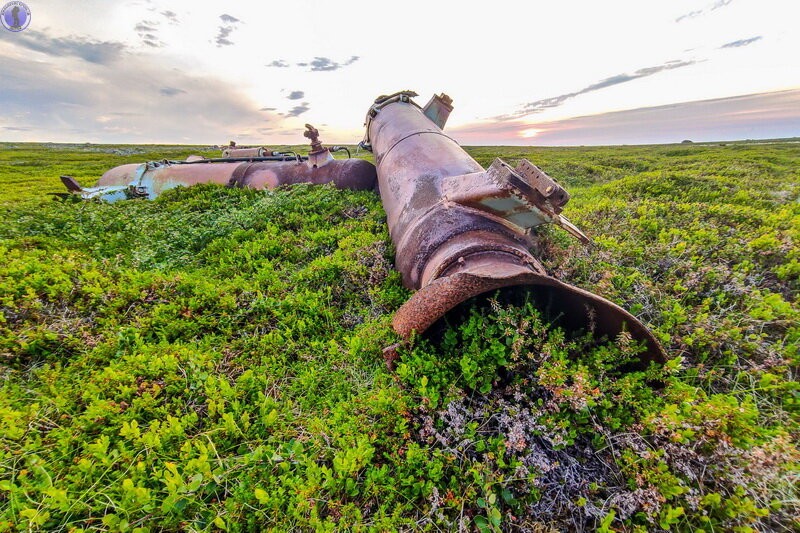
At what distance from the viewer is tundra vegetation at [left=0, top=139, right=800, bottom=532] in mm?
1688

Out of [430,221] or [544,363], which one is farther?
[430,221]

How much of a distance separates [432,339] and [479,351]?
54cm

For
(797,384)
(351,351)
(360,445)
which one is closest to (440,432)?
(360,445)

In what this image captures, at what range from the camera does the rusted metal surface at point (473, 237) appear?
205cm

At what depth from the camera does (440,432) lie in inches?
83.1

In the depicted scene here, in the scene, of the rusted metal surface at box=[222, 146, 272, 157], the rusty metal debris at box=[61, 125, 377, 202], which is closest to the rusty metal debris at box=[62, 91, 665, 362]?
the rusty metal debris at box=[61, 125, 377, 202]

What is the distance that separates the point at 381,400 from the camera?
222 centimetres

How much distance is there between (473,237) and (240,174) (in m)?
6.91

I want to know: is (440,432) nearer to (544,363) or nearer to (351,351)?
(544,363)

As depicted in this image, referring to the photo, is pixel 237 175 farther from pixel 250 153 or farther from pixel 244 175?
pixel 250 153

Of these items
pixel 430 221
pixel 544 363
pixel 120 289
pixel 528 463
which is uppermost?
pixel 430 221

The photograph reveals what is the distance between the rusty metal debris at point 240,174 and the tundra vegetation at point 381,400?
11.9 feet

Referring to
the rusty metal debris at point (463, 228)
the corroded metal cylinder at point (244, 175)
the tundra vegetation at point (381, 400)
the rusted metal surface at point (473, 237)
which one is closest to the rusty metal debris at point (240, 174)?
the corroded metal cylinder at point (244, 175)

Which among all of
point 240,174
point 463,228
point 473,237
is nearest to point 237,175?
point 240,174
